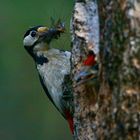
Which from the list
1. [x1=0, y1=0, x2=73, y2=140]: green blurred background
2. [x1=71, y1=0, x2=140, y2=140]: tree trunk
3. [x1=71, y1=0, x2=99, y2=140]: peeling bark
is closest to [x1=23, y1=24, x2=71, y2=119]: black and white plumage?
[x1=71, y1=0, x2=99, y2=140]: peeling bark

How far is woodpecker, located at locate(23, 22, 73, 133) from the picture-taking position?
5844 millimetres

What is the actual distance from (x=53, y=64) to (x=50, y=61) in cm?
4

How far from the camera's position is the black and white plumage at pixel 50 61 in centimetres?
586

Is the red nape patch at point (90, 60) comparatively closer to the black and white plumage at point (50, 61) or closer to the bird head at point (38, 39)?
the black and white plumage at point (50, 61)

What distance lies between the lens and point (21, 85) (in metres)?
10.2

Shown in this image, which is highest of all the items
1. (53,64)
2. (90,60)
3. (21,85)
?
(90,60)

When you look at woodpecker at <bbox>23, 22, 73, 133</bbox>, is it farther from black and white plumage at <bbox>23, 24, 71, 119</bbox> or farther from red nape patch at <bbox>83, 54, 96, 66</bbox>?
red nape patch at <bbox>83, 54, 96, 66</bbox>

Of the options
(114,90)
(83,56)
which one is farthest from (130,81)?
(83,56)

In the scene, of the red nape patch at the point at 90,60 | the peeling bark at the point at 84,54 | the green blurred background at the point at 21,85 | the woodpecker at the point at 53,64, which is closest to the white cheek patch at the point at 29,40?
the woodpecker at the point at 53,64

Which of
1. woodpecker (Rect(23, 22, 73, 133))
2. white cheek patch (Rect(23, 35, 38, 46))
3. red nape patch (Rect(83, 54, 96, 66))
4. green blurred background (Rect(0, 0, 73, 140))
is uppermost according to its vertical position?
red nape patch (Rect(83, 54, 96, 66))

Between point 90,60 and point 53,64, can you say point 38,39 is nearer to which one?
point 53,64

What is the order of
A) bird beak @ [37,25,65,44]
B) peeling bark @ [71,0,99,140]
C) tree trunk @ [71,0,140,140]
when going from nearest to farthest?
tree trunk @ [71,0,140,140] → peeling bark @ [71,0,99,140] → bird beak @ [37,25,65,44]

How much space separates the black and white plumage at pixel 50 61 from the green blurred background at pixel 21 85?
3.80 metres

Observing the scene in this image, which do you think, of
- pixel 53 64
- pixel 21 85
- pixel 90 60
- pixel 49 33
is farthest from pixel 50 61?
pixel 21 85
